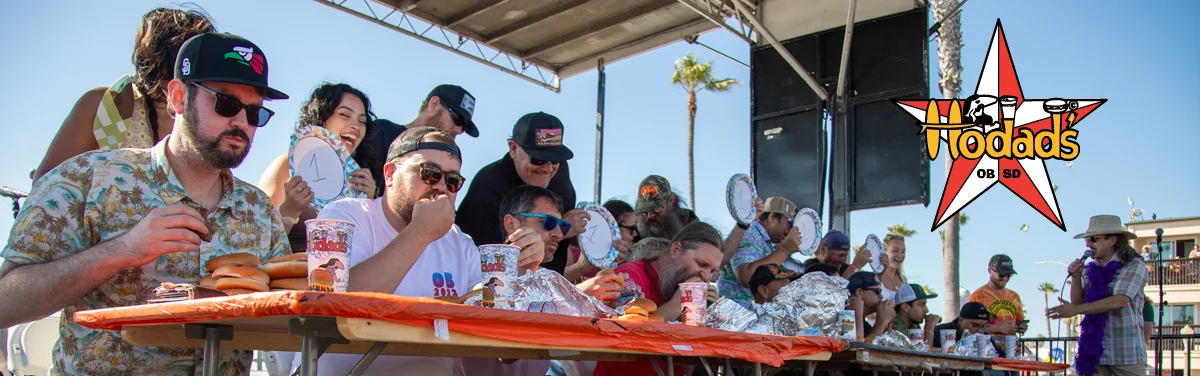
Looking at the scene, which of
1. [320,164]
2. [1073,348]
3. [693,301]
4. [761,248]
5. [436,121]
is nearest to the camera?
[693,301]

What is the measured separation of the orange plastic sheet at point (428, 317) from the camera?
5.12 ft

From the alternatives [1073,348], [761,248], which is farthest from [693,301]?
[1073,348]

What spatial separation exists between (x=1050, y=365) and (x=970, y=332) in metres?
0.79

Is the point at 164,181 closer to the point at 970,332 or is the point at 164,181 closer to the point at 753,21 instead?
the point at 970,332

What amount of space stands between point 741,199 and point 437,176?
3.76 meters

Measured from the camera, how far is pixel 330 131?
11.9 feet

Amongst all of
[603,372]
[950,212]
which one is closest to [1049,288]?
[950,212]

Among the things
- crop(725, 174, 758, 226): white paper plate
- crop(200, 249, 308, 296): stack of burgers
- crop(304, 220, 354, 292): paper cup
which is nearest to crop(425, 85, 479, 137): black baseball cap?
crop(725, 174, 758, 226): white paper plate

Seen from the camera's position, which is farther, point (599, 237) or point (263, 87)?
point (599, 237)

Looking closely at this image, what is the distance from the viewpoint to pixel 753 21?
866 centimetres

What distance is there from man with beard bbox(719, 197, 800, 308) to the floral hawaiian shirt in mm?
3428

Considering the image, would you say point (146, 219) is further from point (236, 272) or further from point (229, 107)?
point (229, 107)

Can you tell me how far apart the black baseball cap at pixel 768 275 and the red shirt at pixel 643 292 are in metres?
0.96

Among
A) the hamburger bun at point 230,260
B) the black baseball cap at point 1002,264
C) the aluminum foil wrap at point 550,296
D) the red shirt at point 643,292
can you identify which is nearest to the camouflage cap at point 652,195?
the red shirt at point 643,292
